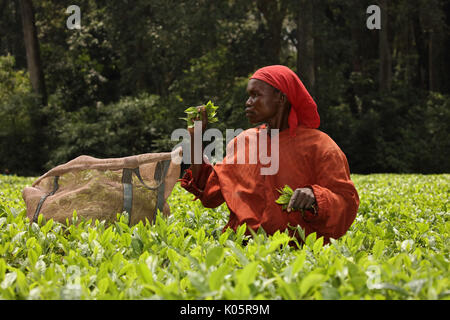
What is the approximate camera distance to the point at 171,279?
1.89m

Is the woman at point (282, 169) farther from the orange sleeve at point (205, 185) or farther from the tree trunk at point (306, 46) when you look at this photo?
the tree trunk at point (306, 46)

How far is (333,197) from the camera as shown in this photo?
269cm

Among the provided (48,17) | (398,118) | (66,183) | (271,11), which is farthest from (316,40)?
(66,183)

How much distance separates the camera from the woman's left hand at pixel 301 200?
2531 mm

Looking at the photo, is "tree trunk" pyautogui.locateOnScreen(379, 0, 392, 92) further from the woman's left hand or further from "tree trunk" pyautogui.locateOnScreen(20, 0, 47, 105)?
the woman's left hand

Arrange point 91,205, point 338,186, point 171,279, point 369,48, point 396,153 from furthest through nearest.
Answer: point 369,48
point 396,153
point 91,205
point 338,186
point 171,279

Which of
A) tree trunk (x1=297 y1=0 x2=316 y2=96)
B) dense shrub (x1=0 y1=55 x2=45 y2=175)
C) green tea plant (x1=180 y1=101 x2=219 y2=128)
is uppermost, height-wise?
tree trunk (x1=297 y1=0 x2=316 y2=96)

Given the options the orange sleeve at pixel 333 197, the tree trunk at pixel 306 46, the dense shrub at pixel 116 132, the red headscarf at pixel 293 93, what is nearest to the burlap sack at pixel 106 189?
the red headscarf at pixel 293 93

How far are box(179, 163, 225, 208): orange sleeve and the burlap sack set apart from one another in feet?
0.61

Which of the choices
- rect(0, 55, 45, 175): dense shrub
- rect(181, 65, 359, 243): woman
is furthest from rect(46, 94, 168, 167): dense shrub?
rect(181, 65, 359, 243): woman

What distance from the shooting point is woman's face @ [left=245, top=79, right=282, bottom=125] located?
9.95 ft

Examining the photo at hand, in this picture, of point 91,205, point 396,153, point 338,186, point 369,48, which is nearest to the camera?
point 338,186

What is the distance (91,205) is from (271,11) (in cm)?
1949
